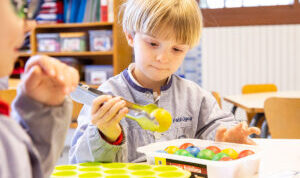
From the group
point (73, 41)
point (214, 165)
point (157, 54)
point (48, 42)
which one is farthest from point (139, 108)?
point (48, 42)

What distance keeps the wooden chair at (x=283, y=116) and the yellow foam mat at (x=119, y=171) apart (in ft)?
4.65

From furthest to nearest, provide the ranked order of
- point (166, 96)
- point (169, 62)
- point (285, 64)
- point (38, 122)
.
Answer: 1. point (285, 64)
2. point (166, 96)
3. point (169, 62)
4. point (38, 122)

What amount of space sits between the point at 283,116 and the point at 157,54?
1.22 m

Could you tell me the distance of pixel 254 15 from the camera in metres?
3.93

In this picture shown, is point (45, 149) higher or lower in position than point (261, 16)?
lower

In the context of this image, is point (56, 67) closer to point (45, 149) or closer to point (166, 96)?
point (45, 149)

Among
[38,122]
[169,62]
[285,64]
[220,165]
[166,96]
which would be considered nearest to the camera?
[38,122]

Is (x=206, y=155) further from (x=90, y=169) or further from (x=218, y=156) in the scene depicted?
(x=90, y=169)

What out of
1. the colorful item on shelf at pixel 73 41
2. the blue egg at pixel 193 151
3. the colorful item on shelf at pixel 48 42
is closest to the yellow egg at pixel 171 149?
the blue egg at pixel 193 151

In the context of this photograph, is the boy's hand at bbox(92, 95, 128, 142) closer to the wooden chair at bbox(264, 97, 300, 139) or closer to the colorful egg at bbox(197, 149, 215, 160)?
the colorful egg at bbox(197, 149, 215, 160)

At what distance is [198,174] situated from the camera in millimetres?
678

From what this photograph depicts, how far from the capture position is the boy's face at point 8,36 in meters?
0.34

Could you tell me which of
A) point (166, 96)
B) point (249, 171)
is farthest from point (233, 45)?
point (249, 171)

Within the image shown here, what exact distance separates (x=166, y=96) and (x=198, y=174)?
461mm
